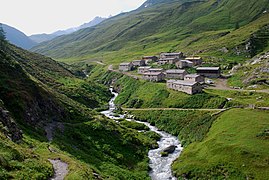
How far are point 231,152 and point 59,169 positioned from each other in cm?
4190

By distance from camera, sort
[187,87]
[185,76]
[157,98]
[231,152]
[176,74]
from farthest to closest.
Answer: [176,74] → [185,76] → [157,98] → [187,87] → [231,152]

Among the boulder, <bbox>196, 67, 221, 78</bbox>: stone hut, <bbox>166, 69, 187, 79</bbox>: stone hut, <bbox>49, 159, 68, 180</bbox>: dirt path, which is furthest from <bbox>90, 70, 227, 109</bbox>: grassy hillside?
<bbox>49, 159, 68, 180</bbox>: dirt path

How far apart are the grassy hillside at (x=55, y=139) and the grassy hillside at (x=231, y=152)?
12.3 meters

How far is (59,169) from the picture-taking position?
158ft

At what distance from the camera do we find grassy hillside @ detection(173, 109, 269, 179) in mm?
64562

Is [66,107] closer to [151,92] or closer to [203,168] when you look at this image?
[203,168]

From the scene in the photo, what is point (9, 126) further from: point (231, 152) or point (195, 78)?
point (195, 78)

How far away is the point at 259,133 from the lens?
75.8 metres

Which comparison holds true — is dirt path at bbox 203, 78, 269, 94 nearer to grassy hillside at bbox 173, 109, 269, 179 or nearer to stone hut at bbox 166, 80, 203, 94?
stone hut at bbox 166, 80, 203, 94

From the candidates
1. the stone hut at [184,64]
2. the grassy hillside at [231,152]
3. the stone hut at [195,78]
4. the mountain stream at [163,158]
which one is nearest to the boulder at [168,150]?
the mountain stream at [163,158]

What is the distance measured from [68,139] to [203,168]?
34.5m

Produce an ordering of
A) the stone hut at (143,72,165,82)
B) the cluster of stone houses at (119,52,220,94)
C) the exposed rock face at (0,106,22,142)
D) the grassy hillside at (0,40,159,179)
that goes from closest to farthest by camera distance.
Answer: the grassy hillside at (0,40,159,179)
the exposed rock face at (0,106,22,142)
the cluster of stone houses at (119,52,220,94)
the stone hut at (143,72,165,82)

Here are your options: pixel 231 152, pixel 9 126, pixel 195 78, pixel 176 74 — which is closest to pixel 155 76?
pixel 176 74

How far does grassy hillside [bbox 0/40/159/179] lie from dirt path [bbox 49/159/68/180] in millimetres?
869
